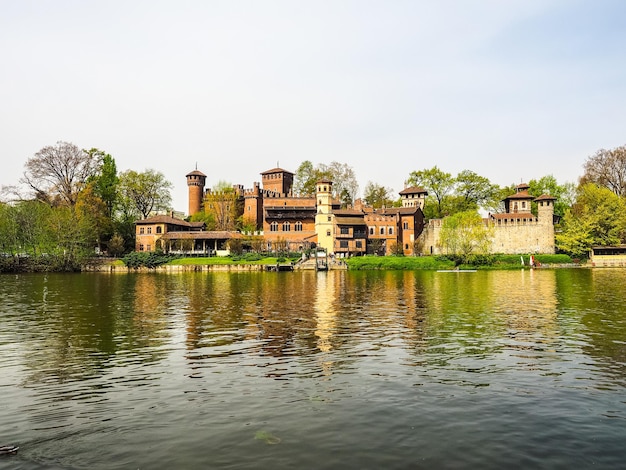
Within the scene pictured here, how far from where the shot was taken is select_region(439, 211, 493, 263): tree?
67875mm

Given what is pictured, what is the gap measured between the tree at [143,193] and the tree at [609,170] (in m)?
74.4

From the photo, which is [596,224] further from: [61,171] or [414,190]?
[61,171]

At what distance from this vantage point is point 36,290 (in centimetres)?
3847

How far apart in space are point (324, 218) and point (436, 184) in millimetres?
25638

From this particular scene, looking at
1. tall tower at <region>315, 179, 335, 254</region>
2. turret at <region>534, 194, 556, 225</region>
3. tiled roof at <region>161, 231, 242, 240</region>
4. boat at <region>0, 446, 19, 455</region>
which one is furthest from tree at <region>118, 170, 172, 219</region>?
boat at <region>0, 446, 19, 455</region>

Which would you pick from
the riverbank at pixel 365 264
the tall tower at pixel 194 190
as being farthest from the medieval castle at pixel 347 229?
the tall tower at pixel 194 190

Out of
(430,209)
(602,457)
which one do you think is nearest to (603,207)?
(430,209)

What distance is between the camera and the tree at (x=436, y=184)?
9244 cm

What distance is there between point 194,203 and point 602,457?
97293 mm

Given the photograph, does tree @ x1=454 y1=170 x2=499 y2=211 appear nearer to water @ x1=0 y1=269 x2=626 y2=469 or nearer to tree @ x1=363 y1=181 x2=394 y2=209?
tree @ x1=363 y1=181 x2=394 y2=209

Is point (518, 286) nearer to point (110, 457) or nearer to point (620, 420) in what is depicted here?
point (620, 420)

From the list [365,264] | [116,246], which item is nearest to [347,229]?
[365,264]

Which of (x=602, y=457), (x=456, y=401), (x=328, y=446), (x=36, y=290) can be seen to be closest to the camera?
(x=602, y=457)

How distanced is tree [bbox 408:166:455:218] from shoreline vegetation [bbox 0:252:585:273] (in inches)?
883
